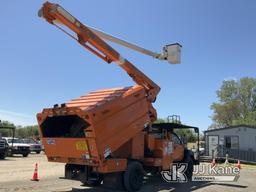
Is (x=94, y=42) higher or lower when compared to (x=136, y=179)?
higher

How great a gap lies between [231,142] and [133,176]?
2226 centimetres

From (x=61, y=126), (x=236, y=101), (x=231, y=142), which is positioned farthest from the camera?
(x=236, y=101)

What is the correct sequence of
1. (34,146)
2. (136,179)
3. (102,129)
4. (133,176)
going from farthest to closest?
(34,146)
(136,179)
(133,176)
(102,129)

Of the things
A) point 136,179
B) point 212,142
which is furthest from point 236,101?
point 136,179

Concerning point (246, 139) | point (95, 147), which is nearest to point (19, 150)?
point (246, 139)

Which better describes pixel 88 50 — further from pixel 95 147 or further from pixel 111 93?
pixel 95 147

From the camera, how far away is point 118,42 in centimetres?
1523

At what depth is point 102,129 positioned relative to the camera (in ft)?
35.9

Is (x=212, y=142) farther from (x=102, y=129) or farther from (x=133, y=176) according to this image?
(x=102, y=129)

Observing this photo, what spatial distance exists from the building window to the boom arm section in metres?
19.8

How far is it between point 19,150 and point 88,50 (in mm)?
22994

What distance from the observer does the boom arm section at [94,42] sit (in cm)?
1100

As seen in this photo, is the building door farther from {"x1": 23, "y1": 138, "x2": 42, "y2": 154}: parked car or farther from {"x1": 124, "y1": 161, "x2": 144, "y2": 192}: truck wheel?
{"x1": 124, "y1": 161, "x2": 144, "y2": 192}: truck wheel

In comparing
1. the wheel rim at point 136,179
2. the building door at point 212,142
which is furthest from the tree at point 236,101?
the wheel rim at point 136,179
